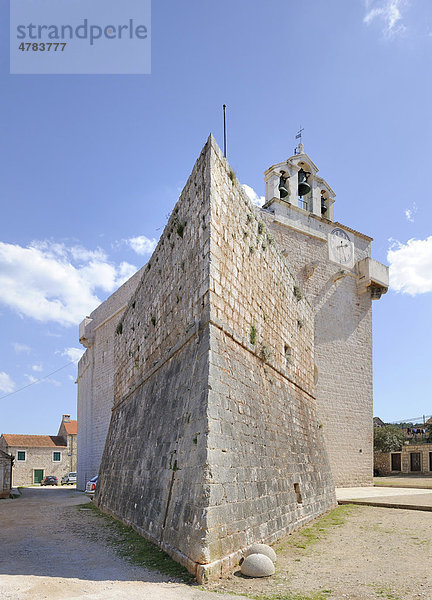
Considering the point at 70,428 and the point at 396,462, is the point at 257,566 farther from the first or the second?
the point at 70,428

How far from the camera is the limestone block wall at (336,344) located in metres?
19.6

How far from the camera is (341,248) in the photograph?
21734 millimetres

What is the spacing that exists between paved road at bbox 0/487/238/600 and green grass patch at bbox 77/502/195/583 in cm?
11

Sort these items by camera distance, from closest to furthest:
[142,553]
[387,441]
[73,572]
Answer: [73,572] < [142,553] < [387,441]

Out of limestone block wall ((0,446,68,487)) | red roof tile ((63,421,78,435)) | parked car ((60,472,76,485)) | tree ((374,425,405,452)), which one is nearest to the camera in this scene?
parked car ((60,472,76,485))

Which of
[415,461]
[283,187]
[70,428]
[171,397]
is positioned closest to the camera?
[171,397]

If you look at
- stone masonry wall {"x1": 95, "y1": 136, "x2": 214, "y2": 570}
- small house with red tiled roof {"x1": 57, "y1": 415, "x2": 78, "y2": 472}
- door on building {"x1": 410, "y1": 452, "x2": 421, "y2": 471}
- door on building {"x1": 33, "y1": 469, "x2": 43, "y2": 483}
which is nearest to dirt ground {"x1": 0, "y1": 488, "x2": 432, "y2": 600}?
stone masonry wall {"x1": 95, "y1": 136, "x2": 214, "y2": 570}

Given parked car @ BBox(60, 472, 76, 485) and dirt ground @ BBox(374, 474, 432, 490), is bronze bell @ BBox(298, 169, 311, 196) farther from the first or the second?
parked car @ BBox(60, 472, 76, 485)

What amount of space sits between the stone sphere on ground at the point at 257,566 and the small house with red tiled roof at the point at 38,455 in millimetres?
39414

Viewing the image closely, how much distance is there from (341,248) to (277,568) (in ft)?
57.2

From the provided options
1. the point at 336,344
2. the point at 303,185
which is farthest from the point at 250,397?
the point at 303,185

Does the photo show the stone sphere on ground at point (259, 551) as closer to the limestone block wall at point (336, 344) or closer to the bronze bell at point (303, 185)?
the limestone block wall at point (336, 344)

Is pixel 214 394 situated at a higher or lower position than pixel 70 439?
higher

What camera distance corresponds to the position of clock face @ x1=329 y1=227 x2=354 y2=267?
21.3 meters
